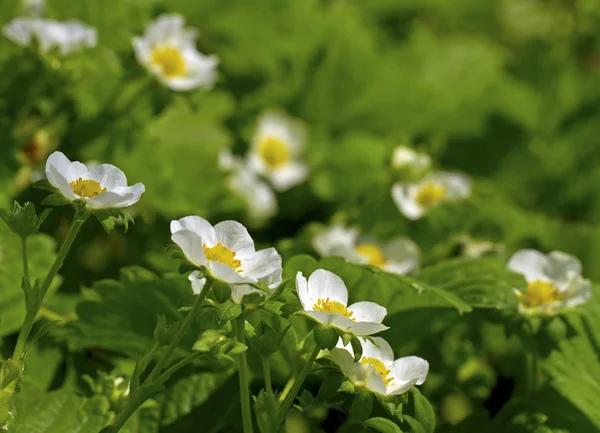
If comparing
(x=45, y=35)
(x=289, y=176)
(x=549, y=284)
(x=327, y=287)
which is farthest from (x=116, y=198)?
(x=289, y=176)

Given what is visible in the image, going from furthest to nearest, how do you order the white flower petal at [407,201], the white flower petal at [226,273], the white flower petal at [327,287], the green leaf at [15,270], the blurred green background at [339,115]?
the white flower petal at [407,201], the blurred green background at [339,115], the green leaf at [15,270], the white flower petal at [327,287], the white flower petal at [226,273]

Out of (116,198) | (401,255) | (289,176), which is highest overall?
(116,198)

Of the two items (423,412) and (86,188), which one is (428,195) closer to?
(423,412)

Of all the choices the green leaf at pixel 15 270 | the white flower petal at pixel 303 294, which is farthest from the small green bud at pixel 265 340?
the green leaf at pixel 15 270

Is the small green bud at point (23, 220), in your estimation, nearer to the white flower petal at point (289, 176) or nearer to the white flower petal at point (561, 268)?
the white flower petal at point (561, 268)

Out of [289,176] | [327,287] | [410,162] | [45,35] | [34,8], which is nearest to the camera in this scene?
[327,287]

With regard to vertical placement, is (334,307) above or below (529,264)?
above

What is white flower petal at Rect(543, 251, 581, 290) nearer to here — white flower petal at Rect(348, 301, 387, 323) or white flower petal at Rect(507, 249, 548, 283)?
white flower petal at Rect(507, 249, 548, 283)
